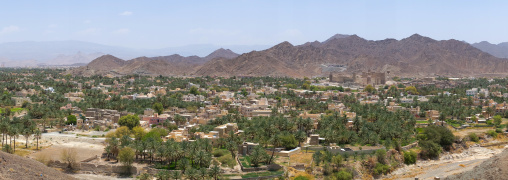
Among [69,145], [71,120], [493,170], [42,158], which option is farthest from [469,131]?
[71,120]

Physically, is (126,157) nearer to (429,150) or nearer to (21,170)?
(21,170)

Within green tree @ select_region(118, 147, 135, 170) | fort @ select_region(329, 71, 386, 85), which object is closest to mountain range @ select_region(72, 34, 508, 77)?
fort @ select_region(329, 71, 386, 85)

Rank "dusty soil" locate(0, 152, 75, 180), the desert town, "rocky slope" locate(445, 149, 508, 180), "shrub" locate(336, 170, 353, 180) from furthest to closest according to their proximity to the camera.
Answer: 1. the desert town
2. "shrub" locate(336, 170, 353, 180)
3. "dusty soil" locate(0, 152, 75, 180)
4. "rocky slope" locate(445, 149, 508, 180)

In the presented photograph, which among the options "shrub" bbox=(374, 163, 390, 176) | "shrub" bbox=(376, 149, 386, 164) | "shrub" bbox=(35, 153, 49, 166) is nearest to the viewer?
"shrub" bbox=(35, 153, 49, 166)

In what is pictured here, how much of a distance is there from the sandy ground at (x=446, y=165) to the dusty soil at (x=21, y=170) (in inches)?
931

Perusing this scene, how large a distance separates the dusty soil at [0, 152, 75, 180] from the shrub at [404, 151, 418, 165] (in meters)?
26.4

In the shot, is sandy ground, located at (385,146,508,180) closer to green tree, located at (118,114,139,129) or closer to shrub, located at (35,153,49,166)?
shrub, located at (35,153,49,166)

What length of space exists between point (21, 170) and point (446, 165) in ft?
104

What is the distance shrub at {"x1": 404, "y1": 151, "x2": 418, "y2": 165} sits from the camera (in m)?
40.6

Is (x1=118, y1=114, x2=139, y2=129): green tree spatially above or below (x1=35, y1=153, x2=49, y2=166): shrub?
above

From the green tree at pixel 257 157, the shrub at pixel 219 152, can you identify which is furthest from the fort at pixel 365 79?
the green tree at pixel 257 157

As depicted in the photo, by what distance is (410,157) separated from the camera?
1603 inches

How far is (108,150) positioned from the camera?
37.7 metres

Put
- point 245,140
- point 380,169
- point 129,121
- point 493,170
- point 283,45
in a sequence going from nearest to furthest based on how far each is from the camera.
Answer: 1. point 493,170
2. point 380,169
3. point 245,140
4. point 129,121
5. point 283,45
